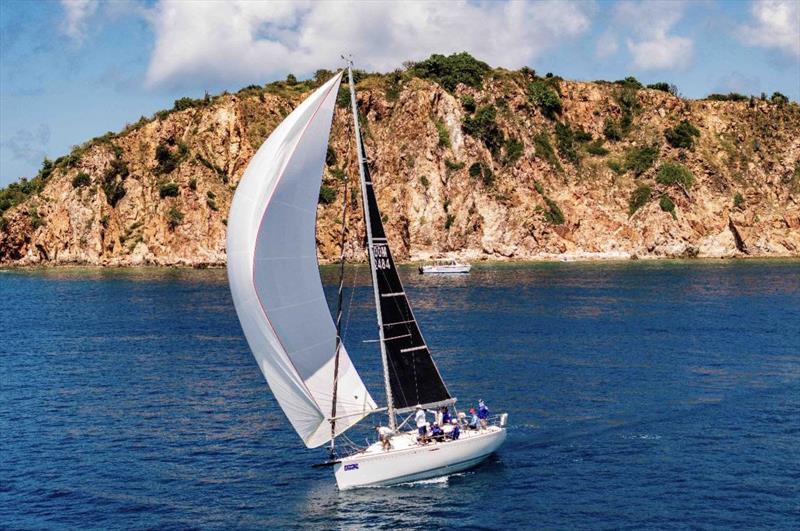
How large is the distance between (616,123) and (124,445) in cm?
16084

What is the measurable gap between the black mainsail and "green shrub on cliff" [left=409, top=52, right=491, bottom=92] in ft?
480

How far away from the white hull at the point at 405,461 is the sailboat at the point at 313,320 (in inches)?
1.9

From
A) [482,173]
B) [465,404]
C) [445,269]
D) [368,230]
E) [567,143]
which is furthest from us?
[567,143]

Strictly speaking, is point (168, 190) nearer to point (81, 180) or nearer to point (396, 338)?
point (81, 180)

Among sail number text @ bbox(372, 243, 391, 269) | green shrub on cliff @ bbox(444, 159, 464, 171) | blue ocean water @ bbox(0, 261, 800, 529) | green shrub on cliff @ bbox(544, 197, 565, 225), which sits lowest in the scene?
blue ocean water @ bbox(0, 261, 800, 529)

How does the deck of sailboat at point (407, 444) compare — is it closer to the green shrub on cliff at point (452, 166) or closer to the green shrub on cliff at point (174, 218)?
the green shrub on cliff at point (174, 218)

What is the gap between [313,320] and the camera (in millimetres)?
32406

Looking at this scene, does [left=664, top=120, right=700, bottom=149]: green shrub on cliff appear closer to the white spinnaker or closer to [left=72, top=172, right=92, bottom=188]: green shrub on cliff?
[left=72, top=172, right=92, bottom=188]: green shrub on cliff

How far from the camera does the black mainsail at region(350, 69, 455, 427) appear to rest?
34656 millimetres

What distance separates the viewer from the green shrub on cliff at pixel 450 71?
17725cm

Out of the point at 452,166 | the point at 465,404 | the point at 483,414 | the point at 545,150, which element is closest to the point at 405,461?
the point at 483,414

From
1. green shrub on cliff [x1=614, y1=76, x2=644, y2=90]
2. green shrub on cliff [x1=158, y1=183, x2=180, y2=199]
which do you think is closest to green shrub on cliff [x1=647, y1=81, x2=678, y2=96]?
green shrub on cliff [x1=614, y1=76, x2=644, y2=90]

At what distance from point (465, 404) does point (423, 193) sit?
4703 inches

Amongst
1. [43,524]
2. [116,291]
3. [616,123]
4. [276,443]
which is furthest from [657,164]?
[43,524]
